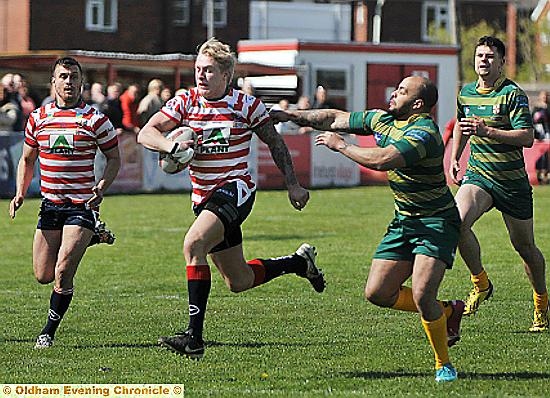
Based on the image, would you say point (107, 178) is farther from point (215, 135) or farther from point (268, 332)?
point (268, 332)

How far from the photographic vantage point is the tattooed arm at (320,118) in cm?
834

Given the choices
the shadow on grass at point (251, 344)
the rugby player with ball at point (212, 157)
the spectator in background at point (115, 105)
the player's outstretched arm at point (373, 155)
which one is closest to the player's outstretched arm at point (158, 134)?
the rugby player with ball at point (212, 157)

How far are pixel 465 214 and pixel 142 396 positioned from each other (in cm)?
334

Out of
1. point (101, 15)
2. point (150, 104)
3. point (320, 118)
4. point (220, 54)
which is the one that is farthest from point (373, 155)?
point (101, 15)

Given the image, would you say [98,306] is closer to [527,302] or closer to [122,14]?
[527,302]

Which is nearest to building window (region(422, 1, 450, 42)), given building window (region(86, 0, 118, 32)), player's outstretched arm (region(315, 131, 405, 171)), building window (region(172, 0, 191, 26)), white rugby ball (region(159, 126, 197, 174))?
building window (region(172, 0, 191, 26))

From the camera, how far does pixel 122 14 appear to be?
1884 inches

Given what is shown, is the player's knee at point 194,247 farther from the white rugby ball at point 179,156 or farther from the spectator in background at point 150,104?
the spectator in background at point 150,104

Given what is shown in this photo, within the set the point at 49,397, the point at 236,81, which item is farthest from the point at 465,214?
the point at 236,81

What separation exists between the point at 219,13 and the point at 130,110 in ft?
83.3

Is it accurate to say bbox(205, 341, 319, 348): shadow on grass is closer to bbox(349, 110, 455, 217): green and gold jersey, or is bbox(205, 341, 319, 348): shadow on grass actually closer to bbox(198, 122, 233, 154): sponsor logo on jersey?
bbox(198, 122, 233, 154): sponsor logo on jersey

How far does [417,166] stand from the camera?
7863 mm

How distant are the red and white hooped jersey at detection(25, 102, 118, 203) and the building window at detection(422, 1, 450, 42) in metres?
51.0

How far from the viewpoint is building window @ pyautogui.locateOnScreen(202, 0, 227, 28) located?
164 feet
